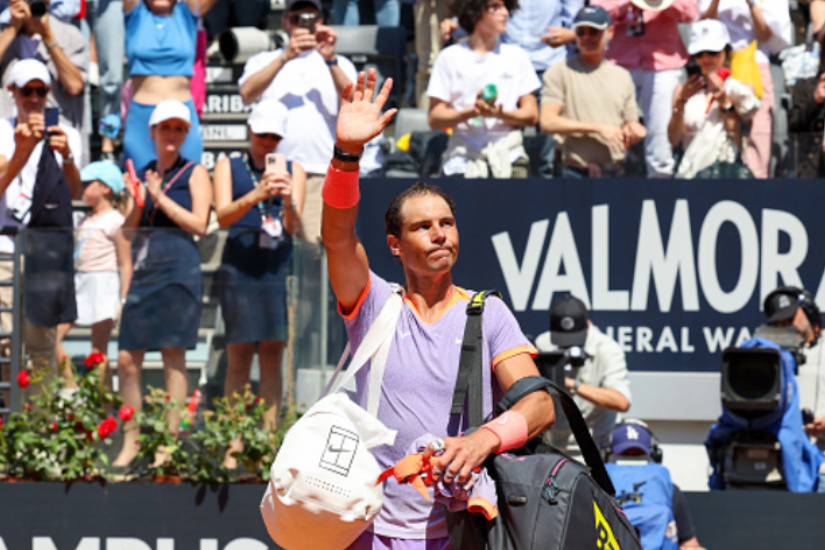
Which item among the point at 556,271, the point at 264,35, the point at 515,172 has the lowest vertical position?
the point at 556,271

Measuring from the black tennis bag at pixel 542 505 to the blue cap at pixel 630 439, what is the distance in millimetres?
3172

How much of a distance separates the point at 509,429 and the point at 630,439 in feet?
11.3

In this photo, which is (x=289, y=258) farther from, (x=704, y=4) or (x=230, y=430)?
(x=704, y=4)

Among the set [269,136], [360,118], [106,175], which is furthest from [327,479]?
[106,175]

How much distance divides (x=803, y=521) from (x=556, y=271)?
2.37m

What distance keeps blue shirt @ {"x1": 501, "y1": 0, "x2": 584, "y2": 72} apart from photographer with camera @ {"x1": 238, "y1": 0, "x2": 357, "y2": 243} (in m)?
1.53

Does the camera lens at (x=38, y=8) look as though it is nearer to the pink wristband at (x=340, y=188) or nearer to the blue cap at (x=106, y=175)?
the blue cap at (x=106, y=175)

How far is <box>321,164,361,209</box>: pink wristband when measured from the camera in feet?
13.0

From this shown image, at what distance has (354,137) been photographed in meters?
3.94

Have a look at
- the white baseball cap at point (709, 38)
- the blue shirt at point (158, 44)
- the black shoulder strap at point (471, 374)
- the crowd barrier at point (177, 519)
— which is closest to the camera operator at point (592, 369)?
the crowd barrier at point (177, 519)

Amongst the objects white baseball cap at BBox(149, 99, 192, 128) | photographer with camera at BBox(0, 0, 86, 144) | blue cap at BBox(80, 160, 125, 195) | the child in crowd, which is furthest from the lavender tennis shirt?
photographer with camera at BBox(0, 0, 86, 144)

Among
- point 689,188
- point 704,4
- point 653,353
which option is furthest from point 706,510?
point 704,4

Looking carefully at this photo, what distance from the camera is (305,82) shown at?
30.5 ft

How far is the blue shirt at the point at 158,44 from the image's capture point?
1005cm
